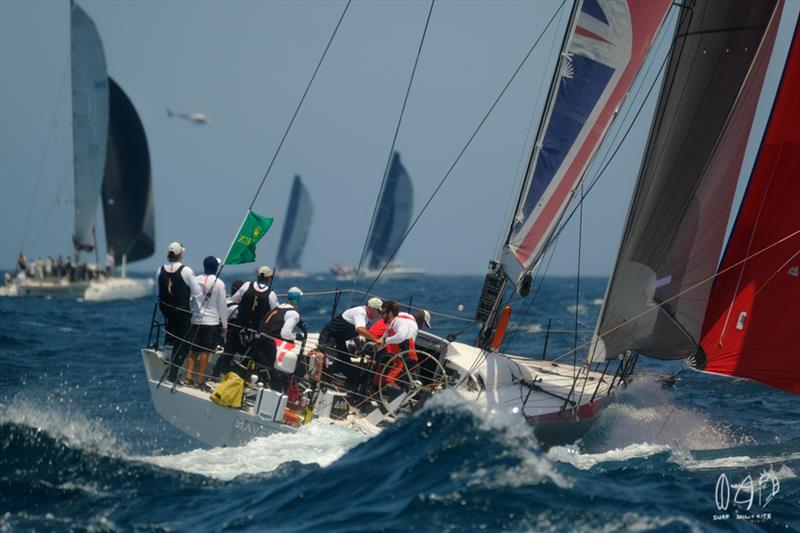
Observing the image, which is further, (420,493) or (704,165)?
(704,165)

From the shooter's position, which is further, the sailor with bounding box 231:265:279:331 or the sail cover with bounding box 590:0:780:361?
the sail cover with bounding box 590:0:780:361

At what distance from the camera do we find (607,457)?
10359 mm

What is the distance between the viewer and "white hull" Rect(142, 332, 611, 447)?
971 cm

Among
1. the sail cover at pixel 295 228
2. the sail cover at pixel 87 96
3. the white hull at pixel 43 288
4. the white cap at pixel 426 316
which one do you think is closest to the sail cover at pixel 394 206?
the sail cover at pixel 295 228

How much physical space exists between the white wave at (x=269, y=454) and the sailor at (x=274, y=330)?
106 cm

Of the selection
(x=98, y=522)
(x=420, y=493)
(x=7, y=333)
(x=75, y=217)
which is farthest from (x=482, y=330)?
(x=75, y=217)

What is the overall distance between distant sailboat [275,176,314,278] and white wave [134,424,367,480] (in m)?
80.7

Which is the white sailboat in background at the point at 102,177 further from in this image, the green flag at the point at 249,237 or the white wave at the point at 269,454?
the white wave at the point at 269,454

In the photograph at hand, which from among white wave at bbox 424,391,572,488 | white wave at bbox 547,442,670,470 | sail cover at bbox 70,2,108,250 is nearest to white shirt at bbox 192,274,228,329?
white wave at bbox 424,391,572,488

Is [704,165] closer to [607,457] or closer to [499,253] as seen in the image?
[499,253]

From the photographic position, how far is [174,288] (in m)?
10.6

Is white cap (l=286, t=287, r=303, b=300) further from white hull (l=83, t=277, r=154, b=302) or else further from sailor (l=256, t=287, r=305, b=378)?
white hull (l=83, t=277, r=154, b=302)

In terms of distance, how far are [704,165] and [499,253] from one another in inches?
99.7

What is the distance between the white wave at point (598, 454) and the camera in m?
9.94
